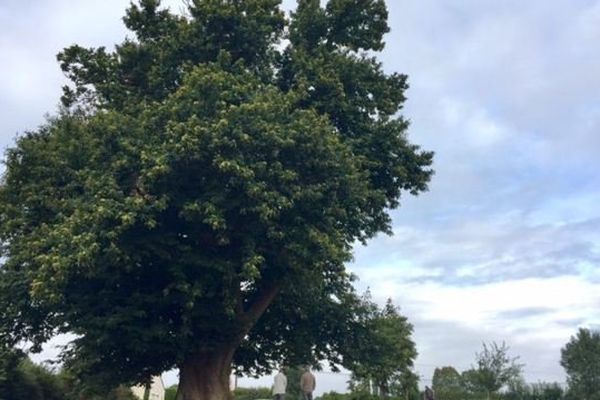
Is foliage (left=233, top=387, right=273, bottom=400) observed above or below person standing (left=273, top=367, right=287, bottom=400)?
above

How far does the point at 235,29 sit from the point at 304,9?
3490 mm

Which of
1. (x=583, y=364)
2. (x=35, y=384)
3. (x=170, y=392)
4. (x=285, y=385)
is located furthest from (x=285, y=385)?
(x=583, y=364)

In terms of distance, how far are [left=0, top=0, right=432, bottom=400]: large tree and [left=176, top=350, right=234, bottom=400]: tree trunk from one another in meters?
0.07

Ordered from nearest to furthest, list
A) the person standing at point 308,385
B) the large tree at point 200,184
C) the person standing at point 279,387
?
the large tree at point 200,184, the person standing at point 279,387, the person standing at point 308,385

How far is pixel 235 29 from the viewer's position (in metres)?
24.3

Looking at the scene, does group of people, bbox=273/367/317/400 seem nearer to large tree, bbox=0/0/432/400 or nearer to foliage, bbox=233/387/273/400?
large tree, bbox=0/0/432/400

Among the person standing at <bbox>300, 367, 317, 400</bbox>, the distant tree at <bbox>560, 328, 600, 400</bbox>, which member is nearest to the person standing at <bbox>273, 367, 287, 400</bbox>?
the person standing at <bbox>300, 367, 317, 400</bbox>

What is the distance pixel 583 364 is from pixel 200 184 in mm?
44629

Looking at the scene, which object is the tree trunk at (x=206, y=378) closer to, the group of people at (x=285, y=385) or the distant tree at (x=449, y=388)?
the group of people at (x=285, y=385)

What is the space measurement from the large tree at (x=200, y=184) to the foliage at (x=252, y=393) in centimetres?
1688

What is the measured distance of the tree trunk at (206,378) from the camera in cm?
2428

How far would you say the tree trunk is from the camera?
2428 centimetres

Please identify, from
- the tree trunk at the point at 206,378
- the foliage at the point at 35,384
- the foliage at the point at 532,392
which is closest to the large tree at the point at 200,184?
the tree trunk at the point at 206,378

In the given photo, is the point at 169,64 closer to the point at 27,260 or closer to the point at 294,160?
the point at 294,160
